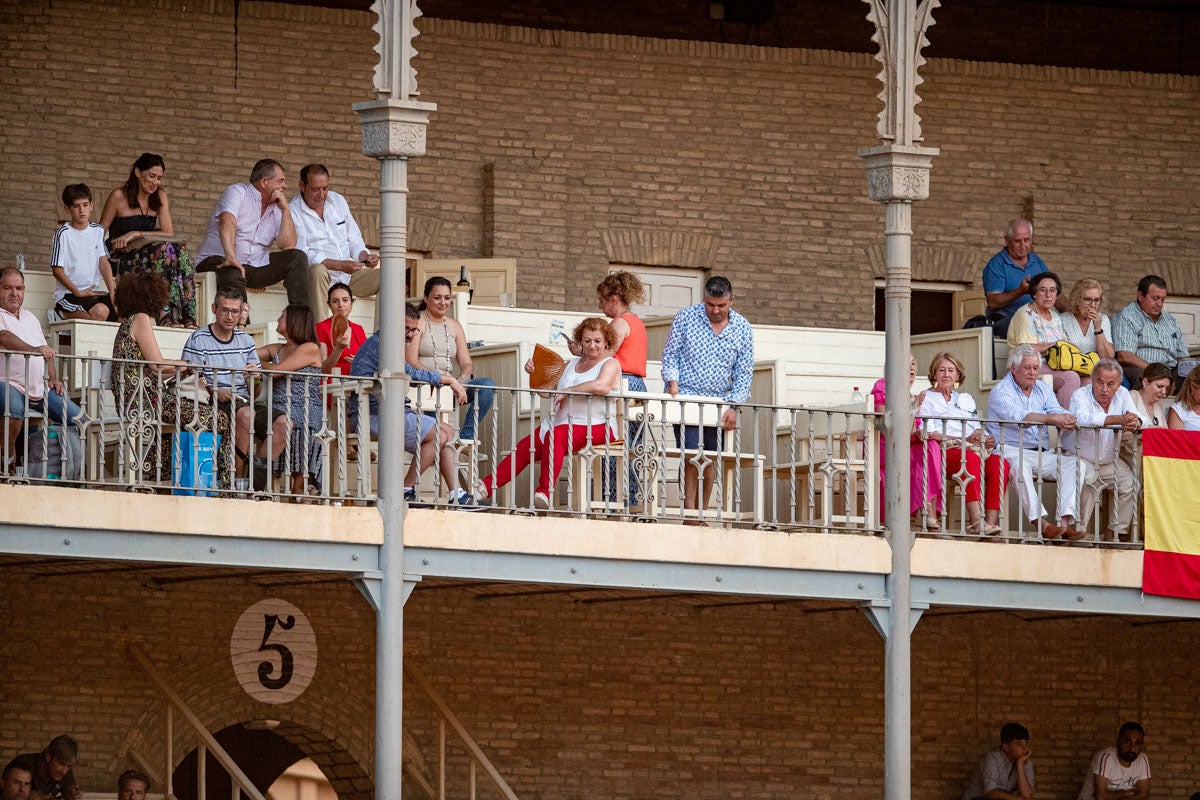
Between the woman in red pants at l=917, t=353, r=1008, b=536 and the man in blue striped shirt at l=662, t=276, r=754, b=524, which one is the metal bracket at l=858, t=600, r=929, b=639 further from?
the man in blue striped shirt at l=662, t=276, r=754, b=524

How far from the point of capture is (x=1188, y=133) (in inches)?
837

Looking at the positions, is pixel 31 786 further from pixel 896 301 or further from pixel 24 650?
pixel 896 301

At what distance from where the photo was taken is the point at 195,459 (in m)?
13.0

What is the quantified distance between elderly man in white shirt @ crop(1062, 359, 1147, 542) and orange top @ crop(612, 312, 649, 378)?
2773 millimetres

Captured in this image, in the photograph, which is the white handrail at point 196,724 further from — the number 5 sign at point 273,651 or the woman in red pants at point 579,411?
the woman in red pants at point 579,411

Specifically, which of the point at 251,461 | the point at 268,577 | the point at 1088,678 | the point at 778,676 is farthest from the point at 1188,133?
the point at 251,461

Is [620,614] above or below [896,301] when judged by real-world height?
below

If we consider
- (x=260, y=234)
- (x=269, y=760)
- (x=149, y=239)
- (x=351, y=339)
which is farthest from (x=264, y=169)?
(x=269, y=760)

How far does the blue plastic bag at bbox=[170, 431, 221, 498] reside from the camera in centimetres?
1294

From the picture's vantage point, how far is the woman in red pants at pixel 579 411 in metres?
13.7

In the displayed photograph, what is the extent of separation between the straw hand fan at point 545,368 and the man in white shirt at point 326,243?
6.23 feet

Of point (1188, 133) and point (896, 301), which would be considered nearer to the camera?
point (896, 301)

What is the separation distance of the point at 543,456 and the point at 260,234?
317 cm

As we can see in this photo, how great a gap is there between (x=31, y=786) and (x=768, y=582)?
4791 mm
